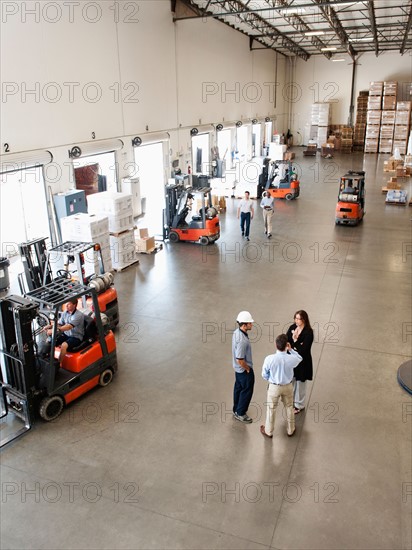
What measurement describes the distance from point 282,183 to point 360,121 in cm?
2096

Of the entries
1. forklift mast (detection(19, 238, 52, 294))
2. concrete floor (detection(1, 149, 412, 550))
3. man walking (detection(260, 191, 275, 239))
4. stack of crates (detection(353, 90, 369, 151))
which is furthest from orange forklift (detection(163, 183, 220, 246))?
stack of crates (detection(353, 90, 369, 151))

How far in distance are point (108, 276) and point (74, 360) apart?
6.57 ft

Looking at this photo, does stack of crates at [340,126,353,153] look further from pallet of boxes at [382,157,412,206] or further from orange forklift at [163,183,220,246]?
orange forklift at [163,183,220,246]

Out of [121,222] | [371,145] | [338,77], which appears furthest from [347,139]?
[121,222]

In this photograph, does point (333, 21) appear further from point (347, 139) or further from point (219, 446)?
point (219, 446)

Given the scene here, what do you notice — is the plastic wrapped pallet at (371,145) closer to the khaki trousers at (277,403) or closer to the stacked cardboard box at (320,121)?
the stacked cardboard box at (320,121)

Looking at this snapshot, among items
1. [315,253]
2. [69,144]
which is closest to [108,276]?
[69,144]

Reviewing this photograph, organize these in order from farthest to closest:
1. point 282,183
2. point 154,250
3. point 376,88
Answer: point 376,88 → point 282,183 → point 154,250

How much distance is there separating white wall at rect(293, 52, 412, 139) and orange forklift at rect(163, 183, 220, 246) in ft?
93.9

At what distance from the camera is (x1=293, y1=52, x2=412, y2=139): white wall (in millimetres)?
35812

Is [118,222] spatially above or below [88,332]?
above

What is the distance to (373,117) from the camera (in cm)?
3434

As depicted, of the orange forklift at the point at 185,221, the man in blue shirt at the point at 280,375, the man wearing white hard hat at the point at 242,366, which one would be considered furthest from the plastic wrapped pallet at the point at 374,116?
the man in blue shirt at the point at 280,375

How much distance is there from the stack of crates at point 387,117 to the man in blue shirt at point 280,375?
108 feet
